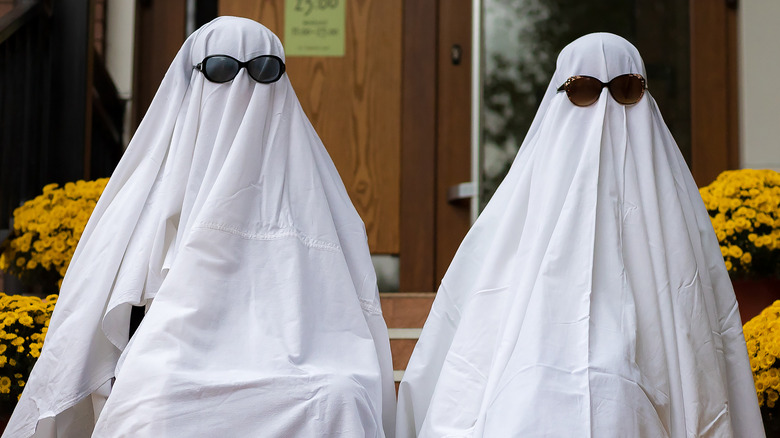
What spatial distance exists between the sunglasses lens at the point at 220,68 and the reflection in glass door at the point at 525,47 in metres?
2.24

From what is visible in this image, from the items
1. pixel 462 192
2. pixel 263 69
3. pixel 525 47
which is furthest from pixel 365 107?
pixel 263 69

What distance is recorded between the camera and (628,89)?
10.4 ft

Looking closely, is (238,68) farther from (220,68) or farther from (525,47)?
(525,47)

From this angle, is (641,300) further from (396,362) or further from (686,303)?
(396,362)

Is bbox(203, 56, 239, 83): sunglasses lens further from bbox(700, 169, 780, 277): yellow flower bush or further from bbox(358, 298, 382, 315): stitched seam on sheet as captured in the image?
bbox(700, 169, 780, 277): yellow flower bush

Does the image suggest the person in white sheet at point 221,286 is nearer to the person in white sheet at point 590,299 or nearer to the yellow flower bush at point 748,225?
the person in white sheet at point 590,299

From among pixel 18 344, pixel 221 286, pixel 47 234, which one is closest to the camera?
pixel 221 286

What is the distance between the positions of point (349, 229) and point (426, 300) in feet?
5.06

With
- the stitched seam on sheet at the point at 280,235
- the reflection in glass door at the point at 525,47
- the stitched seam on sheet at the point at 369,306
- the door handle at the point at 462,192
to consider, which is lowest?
the stitched seam on sheet at the point at 369,306

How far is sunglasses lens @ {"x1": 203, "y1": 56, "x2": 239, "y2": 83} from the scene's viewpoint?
328 centimetres

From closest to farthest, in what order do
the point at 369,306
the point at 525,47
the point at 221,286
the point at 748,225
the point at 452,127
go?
the point at 221,286 < the point at 369,306 < the point at 748,225 < the point at 525,47 < the point at 452,127

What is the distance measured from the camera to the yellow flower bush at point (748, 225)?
4293mm

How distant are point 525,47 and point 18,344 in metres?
2.89

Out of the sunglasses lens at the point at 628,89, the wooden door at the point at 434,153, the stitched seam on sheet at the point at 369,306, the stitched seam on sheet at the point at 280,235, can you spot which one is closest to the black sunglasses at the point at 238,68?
the stitched seam on sheet at the point at 280,235
